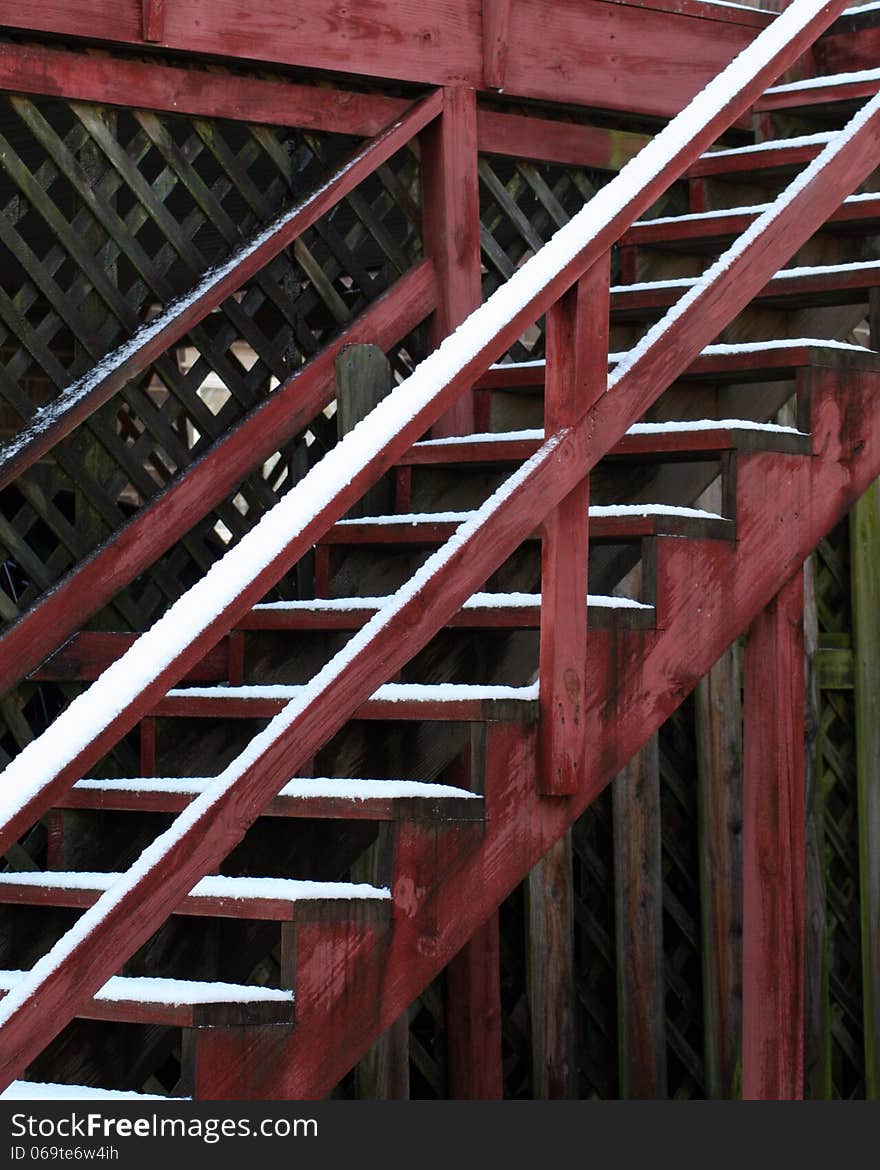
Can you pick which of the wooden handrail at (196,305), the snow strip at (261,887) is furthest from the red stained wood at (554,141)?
the snow strip at (261,887)

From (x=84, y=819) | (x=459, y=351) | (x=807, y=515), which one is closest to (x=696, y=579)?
(x=807, y=515)

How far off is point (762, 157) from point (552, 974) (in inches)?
100

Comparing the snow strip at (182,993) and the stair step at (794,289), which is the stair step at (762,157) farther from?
the snow strip at (182,993)

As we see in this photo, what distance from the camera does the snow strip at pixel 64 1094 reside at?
143 inches

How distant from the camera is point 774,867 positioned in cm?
487

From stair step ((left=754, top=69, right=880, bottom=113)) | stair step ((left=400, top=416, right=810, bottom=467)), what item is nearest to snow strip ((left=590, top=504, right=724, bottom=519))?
stair step ((left=400, top=416, right=810, bottom=467))

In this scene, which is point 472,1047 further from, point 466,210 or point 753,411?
point 466,210

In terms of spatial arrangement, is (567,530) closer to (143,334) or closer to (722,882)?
(143,334)

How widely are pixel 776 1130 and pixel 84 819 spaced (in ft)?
5.48

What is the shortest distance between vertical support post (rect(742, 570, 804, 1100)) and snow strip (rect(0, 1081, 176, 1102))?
1.72 metres

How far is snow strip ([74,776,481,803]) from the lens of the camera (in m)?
3.98

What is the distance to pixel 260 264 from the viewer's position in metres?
5.55

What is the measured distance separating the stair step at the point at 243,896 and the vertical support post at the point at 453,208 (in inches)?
81.5

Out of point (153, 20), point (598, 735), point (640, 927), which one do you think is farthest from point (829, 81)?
point (598, 735)
